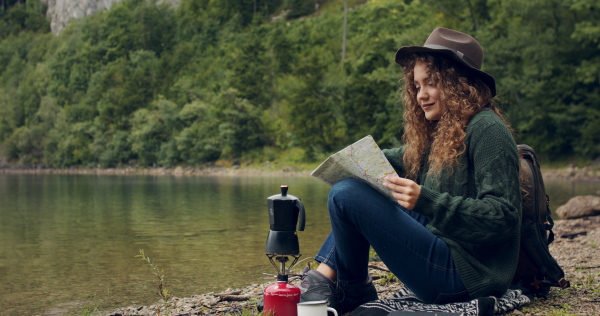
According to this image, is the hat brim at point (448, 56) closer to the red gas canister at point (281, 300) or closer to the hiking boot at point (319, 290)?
the hiking boot at point (319, 290)

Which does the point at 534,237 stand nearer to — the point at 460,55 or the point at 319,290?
the point at 460,55

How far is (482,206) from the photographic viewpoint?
3.10 m

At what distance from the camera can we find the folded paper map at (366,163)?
3258mm

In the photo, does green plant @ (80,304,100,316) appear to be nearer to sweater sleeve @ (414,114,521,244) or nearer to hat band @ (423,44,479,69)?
sweater sleeve @ (414,114,521,244)

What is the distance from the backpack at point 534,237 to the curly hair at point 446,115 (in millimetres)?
409

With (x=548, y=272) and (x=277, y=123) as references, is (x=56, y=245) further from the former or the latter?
(x=277, y=123)

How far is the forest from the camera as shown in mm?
34906

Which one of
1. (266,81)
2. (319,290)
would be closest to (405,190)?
(319,290)

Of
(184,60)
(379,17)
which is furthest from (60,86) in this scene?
(379,17)

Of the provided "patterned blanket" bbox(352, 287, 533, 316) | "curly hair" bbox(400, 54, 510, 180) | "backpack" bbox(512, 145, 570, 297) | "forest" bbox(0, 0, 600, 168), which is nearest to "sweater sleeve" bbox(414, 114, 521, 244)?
"curly hair" bbox(400, 54, 510, 180)

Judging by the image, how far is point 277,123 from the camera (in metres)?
51.1

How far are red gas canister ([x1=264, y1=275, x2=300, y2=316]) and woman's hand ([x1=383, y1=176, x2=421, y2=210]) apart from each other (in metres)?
0.86

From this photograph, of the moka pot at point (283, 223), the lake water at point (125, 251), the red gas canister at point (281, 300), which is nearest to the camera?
the red gas canister at point (281, 300)

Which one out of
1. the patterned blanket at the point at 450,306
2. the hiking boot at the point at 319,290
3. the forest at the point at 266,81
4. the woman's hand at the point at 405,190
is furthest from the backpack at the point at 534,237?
the forest at the point at 266,81
